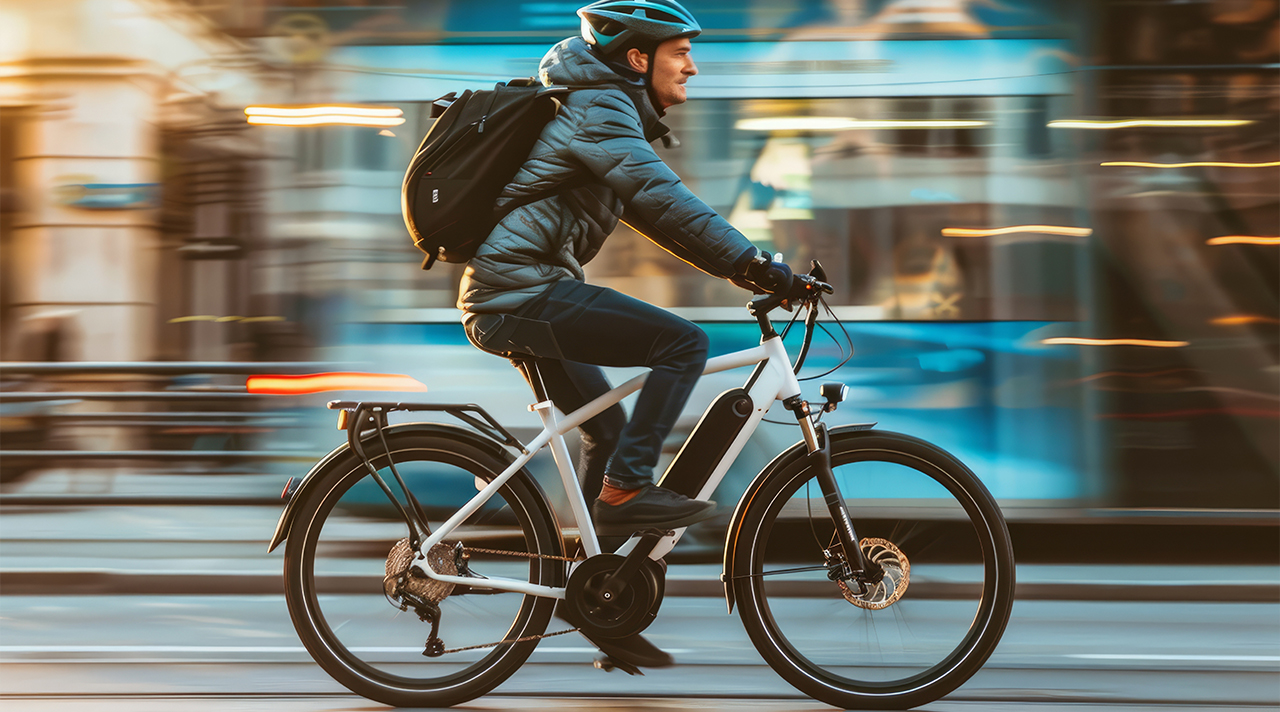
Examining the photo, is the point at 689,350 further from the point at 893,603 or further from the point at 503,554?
the point at 893,603

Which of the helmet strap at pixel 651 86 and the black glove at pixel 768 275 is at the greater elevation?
the helmet strap at pixel 651 86

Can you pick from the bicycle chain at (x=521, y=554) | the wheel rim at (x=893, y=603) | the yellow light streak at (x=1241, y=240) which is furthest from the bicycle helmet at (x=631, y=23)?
the yellow light streak at (x=1241, y=240)

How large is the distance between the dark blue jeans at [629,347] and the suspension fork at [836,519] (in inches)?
14.6

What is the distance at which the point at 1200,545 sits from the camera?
6273 millimetres

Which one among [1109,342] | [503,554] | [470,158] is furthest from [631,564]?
[1109,342]

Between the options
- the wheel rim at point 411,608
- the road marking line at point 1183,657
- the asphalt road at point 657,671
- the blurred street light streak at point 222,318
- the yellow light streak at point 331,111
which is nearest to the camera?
the wheel rim at point 411,608

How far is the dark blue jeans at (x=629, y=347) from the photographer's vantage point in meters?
2.84

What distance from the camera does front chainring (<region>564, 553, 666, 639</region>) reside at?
9.38 ft

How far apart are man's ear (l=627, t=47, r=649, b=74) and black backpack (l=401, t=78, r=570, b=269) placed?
199 mm

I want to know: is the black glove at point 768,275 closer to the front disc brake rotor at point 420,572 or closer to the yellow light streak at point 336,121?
the front disc brake rotor at point 420,572

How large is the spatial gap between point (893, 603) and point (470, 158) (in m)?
1.63

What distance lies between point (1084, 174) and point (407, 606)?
4.39 meters

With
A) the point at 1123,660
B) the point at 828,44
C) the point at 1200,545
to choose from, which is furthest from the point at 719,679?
the point at 1200,545

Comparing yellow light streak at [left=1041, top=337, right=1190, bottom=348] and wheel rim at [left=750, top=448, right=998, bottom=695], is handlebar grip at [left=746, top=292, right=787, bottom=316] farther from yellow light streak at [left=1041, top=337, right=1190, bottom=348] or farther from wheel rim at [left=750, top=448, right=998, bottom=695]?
yellow light streak at [left=1041, top=337, right=1190, bottom=348]
